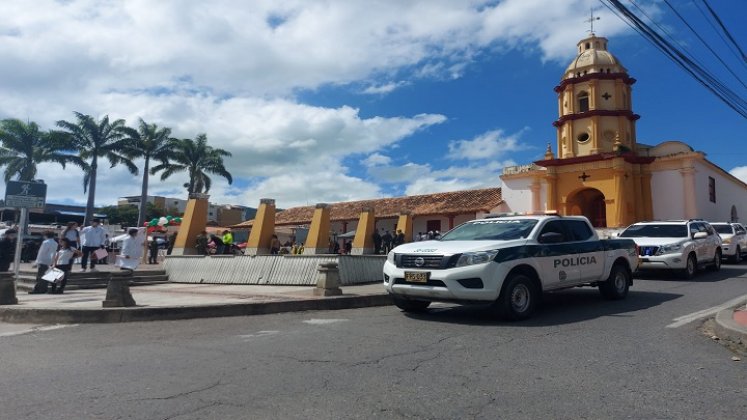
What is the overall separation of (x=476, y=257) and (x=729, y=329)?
2.95m

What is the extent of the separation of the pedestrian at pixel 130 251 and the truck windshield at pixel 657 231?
12.4m

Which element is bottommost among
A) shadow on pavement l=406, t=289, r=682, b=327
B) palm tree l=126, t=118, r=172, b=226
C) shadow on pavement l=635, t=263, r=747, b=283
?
shadow on pavement l=406, t=289, r=682, b=327

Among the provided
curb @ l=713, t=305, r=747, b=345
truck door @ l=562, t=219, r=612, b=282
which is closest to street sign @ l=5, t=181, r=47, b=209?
truck door @ l=562, t=219, r=612, b=282

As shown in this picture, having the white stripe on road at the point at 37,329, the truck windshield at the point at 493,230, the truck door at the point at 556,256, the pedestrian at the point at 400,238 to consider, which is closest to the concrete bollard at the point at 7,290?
the white stripe on road at the point at 37,329

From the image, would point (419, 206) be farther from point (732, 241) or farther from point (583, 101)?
point (732, 241)

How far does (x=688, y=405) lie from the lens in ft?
12.1

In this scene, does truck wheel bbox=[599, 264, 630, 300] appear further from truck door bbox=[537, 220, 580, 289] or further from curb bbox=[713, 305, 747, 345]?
curb bbox=[713, 305, 747, 345]

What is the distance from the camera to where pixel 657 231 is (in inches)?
543

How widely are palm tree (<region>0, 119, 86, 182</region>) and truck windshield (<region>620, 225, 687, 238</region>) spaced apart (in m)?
40.5

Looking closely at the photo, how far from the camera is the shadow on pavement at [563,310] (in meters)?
7.20

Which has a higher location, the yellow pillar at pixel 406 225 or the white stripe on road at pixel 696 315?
the yellow pillar at pixel 406 225

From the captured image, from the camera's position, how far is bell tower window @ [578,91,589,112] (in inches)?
1233

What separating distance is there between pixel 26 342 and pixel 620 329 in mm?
7517

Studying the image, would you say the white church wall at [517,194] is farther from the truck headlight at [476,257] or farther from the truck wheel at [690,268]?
the truck headlight at [476,257]
